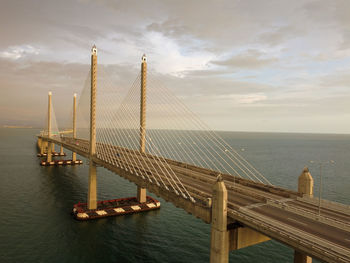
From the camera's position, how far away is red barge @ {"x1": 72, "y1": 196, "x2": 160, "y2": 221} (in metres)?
41.9

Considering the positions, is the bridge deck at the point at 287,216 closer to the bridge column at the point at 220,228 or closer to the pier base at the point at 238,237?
the bridge column at the point at 220,228

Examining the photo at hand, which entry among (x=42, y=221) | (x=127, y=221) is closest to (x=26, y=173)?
(x=42, y=221)

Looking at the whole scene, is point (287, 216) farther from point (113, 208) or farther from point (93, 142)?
point (93, 142)

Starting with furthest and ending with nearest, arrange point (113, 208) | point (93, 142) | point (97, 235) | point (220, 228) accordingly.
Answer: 1. point (93, 142)
2. point (113, 208)
3. point (97, 235)
4. point (220, 228)

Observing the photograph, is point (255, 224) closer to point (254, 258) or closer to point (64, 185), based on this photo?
point (254, 258)

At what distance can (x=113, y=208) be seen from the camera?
44156mm

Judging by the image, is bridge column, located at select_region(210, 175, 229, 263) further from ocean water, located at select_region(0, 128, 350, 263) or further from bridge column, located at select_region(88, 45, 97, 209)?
bridge column, located at select_region(88, 45, 97, 209)

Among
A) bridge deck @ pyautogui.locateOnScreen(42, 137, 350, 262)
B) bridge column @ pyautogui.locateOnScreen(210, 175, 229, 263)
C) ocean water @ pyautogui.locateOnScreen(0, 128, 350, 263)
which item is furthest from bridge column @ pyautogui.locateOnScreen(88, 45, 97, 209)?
bridge column @ pyautogui.locateOnScreen(210, 175, 229, 263)

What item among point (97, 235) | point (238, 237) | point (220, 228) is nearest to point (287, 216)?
point (238, 237)

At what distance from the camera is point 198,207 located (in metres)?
21.6

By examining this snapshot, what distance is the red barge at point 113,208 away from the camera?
4194 cm

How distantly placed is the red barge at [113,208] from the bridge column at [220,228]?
27.3 m

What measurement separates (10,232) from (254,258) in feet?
117

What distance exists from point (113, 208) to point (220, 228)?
29656 millimetres
